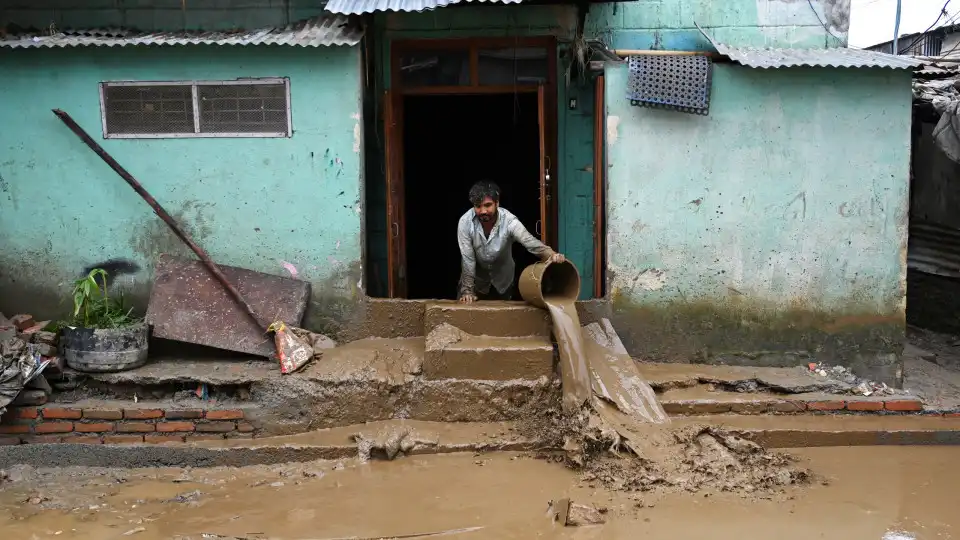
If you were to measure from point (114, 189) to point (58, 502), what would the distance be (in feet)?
8.44

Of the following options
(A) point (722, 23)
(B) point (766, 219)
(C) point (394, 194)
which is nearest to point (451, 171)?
(C) point (394, 194)

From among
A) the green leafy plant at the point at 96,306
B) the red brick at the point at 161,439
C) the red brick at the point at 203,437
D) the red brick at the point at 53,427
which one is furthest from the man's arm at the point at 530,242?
the red brick at the point at 53,427

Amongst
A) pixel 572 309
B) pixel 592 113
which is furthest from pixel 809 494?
pixel 592 113

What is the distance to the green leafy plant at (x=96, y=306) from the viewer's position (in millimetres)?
5805

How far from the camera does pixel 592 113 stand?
24.6ft

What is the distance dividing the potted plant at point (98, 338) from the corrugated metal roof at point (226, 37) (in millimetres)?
1809

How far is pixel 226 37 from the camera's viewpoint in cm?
632

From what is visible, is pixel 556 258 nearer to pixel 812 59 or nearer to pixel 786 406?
pixel 786 406

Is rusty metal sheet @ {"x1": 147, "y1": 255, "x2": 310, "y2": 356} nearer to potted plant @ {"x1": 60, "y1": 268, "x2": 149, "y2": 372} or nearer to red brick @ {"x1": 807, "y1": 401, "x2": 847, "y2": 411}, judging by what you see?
potted plant @ {"x1": 60, "y1": 268, "x2": 149, "y2": 372}

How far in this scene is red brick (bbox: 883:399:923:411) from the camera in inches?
233

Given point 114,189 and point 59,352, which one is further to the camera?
point 114,189

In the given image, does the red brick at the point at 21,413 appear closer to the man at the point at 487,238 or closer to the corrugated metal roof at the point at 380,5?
the man at the point at 487,238

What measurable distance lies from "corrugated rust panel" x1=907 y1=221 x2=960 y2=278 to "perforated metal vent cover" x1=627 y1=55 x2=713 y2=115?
3.89m

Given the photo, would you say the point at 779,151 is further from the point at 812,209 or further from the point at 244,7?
the point at 244,7
